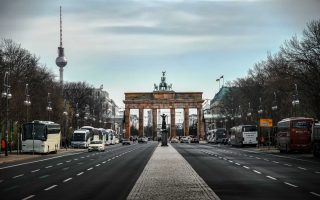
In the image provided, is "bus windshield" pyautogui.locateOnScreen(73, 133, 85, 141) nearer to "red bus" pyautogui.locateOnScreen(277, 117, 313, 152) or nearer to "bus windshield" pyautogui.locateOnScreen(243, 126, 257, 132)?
"bus windshield" pyautogui.locateOnScreen(243, 126, 257, 132)

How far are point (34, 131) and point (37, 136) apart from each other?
0.78m

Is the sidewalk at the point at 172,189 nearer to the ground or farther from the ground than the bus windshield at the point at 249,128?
nearer to the ground

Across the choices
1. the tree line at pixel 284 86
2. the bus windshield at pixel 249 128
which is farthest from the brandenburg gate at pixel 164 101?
the bus windshield at pixel 249 128

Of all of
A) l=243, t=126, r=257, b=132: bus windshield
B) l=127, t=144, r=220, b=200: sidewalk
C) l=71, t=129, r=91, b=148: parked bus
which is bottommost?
l=127, t=144, r=220, b=200: sidewalk

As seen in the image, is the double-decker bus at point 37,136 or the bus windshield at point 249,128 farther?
the bus windshield at point 249,128

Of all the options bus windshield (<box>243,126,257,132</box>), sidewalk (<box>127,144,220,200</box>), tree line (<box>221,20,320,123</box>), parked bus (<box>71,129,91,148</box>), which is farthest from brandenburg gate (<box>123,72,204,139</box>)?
sidewalk (<box>127,144,220,200</box>)

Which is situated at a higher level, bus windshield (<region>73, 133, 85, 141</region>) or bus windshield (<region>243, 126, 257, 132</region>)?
bus windshield (<region>243, 126, 257, 132</region>)

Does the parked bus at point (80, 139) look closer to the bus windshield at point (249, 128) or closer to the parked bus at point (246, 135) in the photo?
the parked bus at point (246, 135)

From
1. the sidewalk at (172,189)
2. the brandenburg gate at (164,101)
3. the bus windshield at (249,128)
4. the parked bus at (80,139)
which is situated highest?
the brandenburg gate at (164,101)

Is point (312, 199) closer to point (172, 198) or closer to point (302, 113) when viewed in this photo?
point (172, 198)

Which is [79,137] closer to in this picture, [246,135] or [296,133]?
[246,135]

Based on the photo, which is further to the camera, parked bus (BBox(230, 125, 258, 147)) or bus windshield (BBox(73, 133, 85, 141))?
bus windshield (BBox(73, 133, 85, 141))

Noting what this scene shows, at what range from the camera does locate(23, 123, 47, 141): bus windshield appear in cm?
6016

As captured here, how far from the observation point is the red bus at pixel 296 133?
5616 centimetres
